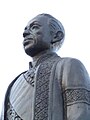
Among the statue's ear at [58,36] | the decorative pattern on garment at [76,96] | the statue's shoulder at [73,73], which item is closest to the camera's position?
the decorative pattern on garment at [76,96]

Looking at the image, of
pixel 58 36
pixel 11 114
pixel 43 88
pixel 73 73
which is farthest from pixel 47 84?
pixel 58 36

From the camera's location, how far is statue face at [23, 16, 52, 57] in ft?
26.2

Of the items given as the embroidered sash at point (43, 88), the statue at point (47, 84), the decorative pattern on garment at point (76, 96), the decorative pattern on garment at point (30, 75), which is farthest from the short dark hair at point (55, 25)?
the decorative pattern on garment at point (76, 96)

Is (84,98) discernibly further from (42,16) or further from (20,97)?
(42,16)

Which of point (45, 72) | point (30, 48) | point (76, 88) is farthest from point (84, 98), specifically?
point (30, 48)

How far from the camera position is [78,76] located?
291 inches

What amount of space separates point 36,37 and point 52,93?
1.01 meters

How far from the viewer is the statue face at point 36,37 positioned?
26.2ft

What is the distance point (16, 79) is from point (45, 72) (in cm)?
60

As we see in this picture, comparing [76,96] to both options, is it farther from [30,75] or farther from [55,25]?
[55,25]

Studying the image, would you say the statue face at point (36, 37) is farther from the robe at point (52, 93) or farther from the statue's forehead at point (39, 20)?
the robe at point (52, 93)

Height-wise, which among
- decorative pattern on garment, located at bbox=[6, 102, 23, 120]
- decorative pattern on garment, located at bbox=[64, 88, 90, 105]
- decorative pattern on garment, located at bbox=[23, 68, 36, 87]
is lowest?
decorative pattern on garment, located at bbox=[6, 102, 23, 120]

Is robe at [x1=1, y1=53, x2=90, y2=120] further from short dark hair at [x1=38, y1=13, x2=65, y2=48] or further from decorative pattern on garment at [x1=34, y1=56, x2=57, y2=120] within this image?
short dark hair at [x1=38, y1=13, x2=65, y2=48]

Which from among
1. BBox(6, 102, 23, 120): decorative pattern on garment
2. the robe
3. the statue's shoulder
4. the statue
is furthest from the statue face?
BBox(6, 102, 23, 120): decorative pattern on garment
